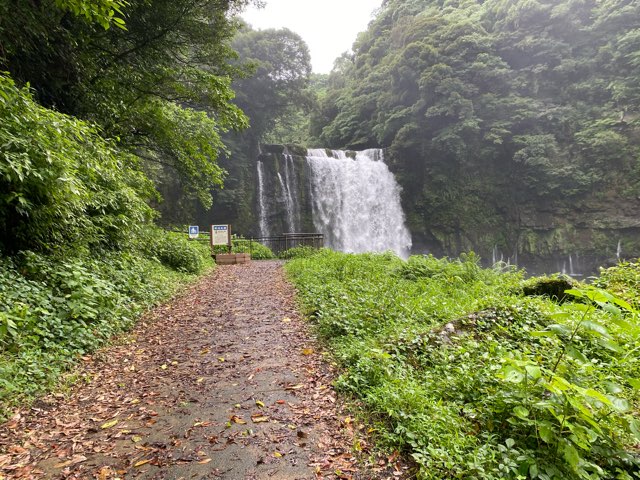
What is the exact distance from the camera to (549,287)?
604 centimetres

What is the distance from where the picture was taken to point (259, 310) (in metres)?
6.47

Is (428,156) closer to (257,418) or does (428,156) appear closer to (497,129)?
(497,129)

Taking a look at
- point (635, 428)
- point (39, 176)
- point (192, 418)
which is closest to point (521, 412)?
point (635, 428)

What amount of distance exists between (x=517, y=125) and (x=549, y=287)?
23.9m

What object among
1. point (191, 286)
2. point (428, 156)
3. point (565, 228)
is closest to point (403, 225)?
point (428, 156)

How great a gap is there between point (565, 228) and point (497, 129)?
29.4 feet

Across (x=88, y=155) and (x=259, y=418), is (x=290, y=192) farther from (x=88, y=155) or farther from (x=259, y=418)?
(x=259, y=418)

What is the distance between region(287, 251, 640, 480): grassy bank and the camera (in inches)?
78.3

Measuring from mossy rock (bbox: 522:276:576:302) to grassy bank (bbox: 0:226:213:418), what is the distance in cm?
695

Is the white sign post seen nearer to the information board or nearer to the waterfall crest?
the information board

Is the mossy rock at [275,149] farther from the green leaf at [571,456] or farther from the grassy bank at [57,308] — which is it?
the green leaf at [571,456]

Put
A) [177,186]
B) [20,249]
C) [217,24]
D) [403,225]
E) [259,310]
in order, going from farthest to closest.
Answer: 1. [403,225]
2. [177,186]
3. [217,24]
4. [259,310]
5. [20,249]

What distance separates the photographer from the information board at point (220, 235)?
14305 mm

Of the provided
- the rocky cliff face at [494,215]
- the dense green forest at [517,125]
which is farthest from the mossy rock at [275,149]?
the dense green forest at [517,125]
